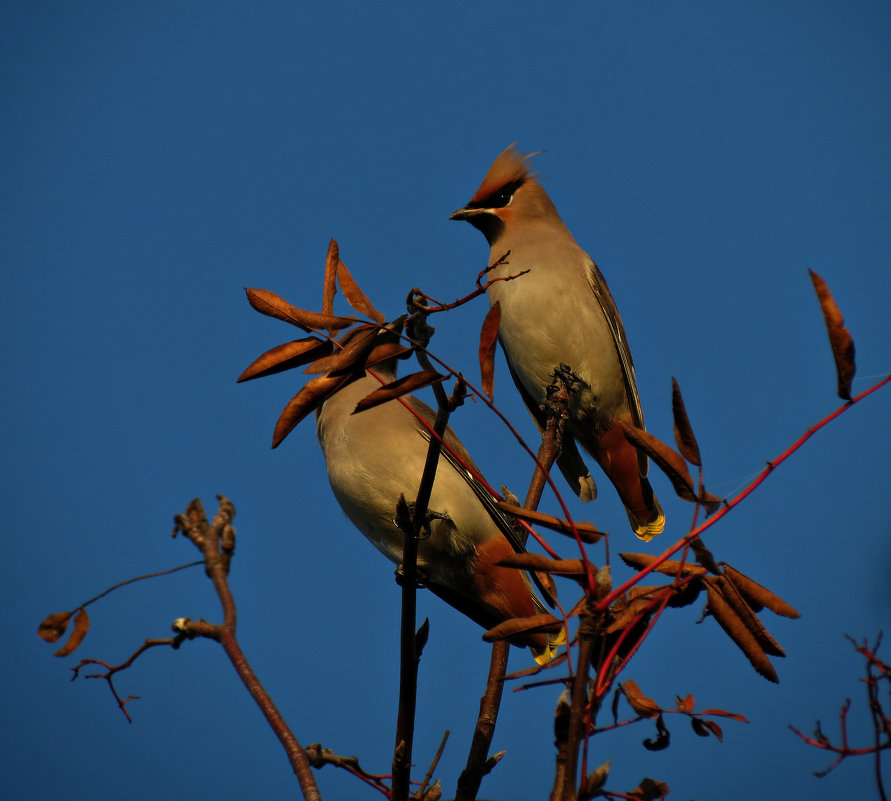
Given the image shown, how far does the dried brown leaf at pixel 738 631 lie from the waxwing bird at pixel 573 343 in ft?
9.40

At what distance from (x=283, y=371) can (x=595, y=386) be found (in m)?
3.18

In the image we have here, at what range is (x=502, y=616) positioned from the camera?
3.64 m

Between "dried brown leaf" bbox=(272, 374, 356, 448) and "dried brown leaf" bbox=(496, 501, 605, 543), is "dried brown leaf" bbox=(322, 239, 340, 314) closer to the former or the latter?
"dried brown leaf" bbox=(272, 374, 356, 448)

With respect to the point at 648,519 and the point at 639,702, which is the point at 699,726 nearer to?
the point at 639,702

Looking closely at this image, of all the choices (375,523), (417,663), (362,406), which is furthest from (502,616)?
(362,406)

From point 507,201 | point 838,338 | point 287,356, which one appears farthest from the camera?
point 507,201

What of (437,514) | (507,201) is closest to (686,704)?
(437,514)

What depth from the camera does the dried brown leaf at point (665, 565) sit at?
1744 millimetres

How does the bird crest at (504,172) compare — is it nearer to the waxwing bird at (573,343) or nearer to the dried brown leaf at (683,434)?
the waxwing bird at (573,343)

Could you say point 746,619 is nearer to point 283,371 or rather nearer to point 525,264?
point 283,371

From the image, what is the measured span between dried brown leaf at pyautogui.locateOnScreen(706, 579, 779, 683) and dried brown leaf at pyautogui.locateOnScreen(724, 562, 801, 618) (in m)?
0.05

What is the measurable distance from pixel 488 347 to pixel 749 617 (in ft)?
2.09

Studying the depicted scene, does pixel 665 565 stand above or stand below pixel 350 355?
below

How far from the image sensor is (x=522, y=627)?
1.65 metres
